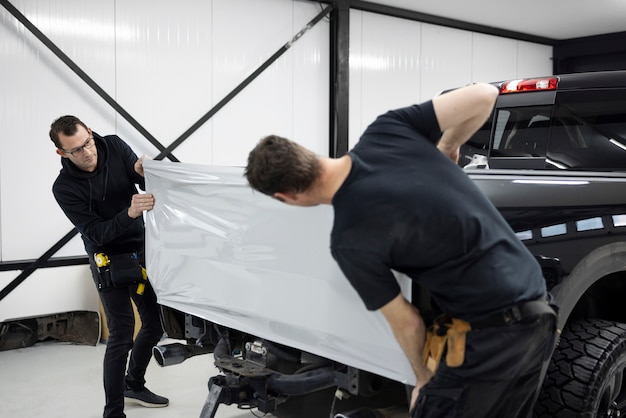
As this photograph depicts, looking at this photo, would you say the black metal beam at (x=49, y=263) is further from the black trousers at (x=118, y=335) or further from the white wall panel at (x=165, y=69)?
the black trousers at (x=118, y=335)

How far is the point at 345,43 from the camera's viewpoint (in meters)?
7.91

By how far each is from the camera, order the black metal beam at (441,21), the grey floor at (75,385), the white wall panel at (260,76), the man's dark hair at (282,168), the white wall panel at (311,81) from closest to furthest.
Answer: the man's dark hair at (282,168), the grey floor at (75,385), the white wall panel at (260,76), the white wall panel at (311,81), the black metal beam at (441,21)

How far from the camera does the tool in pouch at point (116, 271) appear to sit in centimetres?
347

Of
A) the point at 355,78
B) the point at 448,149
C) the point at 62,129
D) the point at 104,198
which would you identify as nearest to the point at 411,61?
the point at 355,78

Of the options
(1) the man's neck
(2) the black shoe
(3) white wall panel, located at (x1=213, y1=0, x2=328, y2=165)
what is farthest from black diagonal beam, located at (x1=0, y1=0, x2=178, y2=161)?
(1) the man's neck

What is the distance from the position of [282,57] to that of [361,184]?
5935 millimetres

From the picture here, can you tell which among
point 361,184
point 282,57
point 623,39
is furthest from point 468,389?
point 623,39

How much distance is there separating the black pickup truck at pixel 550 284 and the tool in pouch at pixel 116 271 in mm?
433

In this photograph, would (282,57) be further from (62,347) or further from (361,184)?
(361,184)

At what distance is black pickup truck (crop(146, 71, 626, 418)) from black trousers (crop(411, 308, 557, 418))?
23 centimetres

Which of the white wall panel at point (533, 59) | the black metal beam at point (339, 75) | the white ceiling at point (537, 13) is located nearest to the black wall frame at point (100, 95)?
the black metal beam at point (339, 75)

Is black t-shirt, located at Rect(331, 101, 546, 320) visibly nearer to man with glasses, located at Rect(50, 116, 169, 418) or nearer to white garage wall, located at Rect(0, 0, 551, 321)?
man with glasses, located at Rect(50, 116, 169, 418)

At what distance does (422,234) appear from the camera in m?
1.77

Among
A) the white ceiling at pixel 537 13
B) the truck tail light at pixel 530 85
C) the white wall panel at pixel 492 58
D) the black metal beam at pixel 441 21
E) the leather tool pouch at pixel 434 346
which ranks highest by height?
the white ceiling at pixel 537 13
